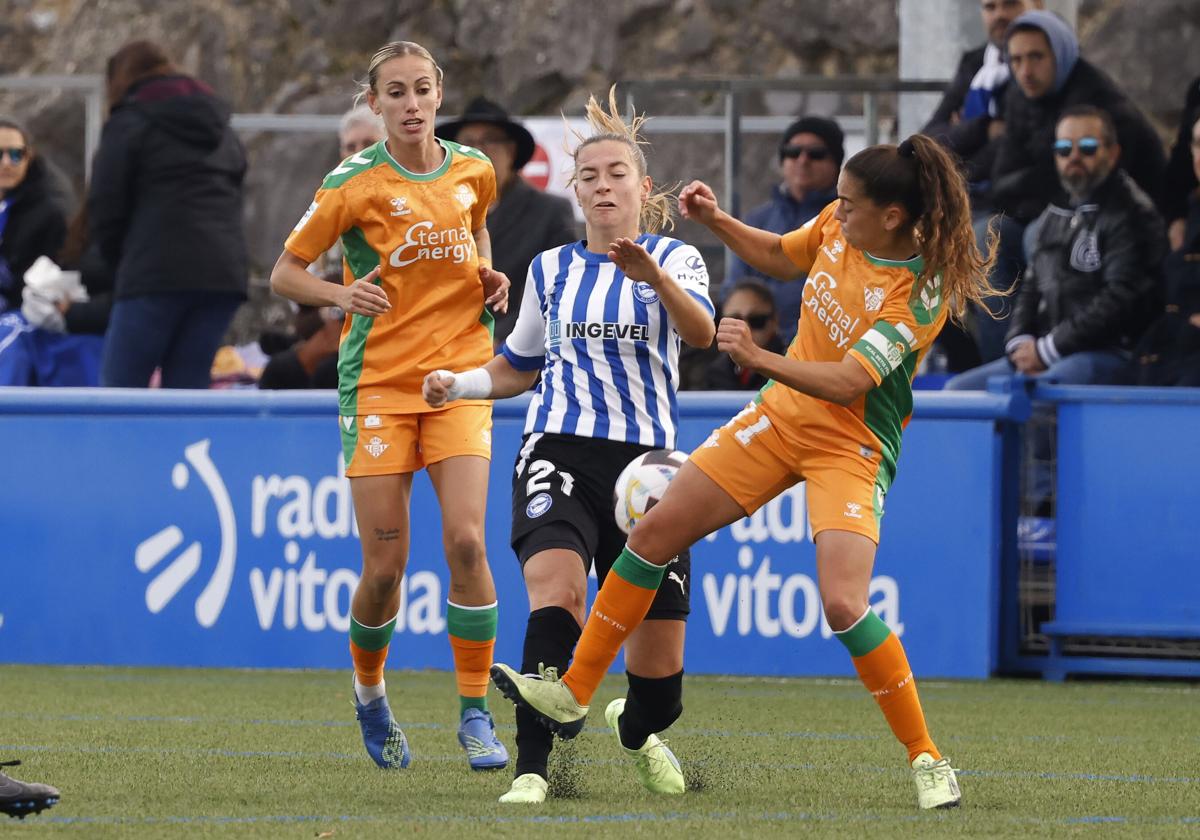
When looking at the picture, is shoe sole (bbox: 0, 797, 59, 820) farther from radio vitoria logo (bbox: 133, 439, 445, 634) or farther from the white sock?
radio vitoria logo (bbox: 133, 439, 445, 634)

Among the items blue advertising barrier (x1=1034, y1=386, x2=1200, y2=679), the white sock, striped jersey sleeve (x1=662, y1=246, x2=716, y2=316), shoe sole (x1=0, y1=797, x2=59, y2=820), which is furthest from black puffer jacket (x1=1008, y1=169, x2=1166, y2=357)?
shoe sole (x1=0, y1=797, x2=59, y2=820)

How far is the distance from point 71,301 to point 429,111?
5388mm

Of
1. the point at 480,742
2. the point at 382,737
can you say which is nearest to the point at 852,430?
the point at 480,742

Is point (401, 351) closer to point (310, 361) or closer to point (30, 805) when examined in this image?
point (30, 805)

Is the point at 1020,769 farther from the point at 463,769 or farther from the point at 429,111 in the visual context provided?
the point at 429,111

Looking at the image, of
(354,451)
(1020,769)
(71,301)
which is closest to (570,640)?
(354,451)

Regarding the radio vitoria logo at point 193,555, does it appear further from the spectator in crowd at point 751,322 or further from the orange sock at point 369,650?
the orange sock at point 369,650

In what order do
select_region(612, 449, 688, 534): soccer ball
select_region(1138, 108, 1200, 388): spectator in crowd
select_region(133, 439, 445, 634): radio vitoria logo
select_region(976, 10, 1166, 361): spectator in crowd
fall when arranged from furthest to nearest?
select_region(976, 10, 1166, 361): spectator in crowd < select_region(1138, 108, 1200, 388): spectator in crowd < select_region(133, 439, 445, 634): radio vitoria logo < select_region(612, 449, 688, 534): soccer ball

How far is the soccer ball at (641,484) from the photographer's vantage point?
536 centimetres

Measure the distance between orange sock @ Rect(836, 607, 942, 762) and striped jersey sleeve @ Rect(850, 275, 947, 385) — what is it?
0.64 m

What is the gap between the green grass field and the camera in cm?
473

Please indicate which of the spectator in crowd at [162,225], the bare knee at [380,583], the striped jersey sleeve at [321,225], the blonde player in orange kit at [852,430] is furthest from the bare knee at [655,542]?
the spectator in crowd at [162,225]

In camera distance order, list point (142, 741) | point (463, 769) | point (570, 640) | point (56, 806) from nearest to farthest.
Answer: point (56, 806), point (570, 640), point (463, 769), point (142, 741)

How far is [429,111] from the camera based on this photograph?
6109mm
